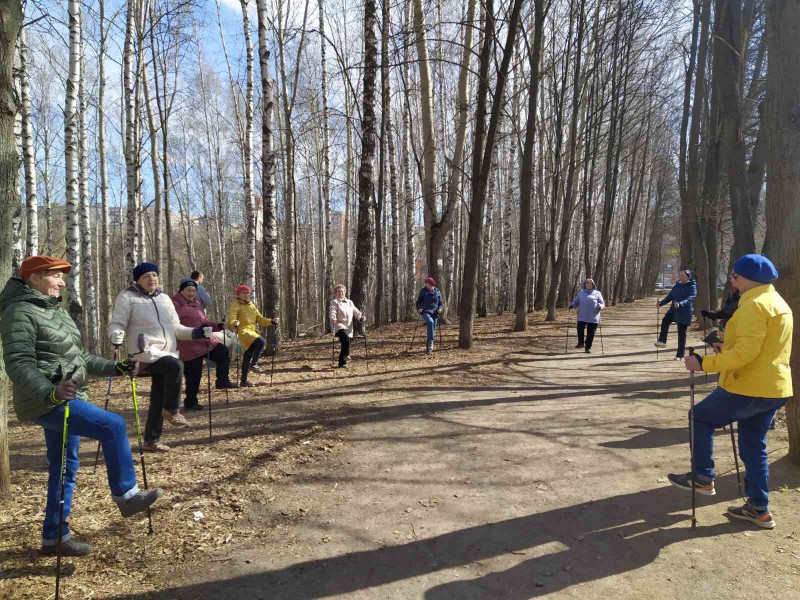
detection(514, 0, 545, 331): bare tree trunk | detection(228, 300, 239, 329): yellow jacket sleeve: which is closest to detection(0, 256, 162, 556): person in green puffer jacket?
detection(228, 300, 239, 329): yellow jacket sleeve

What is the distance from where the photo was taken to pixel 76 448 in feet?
11.0

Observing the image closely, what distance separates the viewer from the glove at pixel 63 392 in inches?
115

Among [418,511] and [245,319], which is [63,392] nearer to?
[418,511]

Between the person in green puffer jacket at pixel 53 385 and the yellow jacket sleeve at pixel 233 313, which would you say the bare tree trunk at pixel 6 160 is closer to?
the person in green puffer jacket at pixel 53 385

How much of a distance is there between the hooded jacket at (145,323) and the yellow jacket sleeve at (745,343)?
4.89 metres

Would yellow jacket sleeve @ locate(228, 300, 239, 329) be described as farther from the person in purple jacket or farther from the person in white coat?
the person in purple jacket

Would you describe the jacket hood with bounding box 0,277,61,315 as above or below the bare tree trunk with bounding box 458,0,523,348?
below

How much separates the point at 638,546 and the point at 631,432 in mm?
2573

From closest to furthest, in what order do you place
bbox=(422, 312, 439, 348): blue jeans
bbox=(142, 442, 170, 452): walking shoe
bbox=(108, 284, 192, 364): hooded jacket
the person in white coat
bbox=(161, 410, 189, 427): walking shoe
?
bbox=(108, 284, 192, 364): hooded jacket, bbox=(142, 442, 170, 452): walking shoe, bbox=(161, 410, 189, 427): walking shoe, the person in white coat, bbox=(422, 312, 439, 348): blue jeans

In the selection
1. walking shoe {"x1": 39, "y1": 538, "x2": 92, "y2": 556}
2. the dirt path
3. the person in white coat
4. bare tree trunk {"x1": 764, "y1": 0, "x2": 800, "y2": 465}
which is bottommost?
the dirt path

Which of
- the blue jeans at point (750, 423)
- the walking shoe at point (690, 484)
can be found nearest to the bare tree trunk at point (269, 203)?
the walking shoe at point (690, 484)

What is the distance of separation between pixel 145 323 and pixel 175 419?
159 centimetres

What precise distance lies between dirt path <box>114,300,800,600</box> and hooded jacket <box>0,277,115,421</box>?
144 centimetres

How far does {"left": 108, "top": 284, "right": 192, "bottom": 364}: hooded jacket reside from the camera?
4.70 metres
